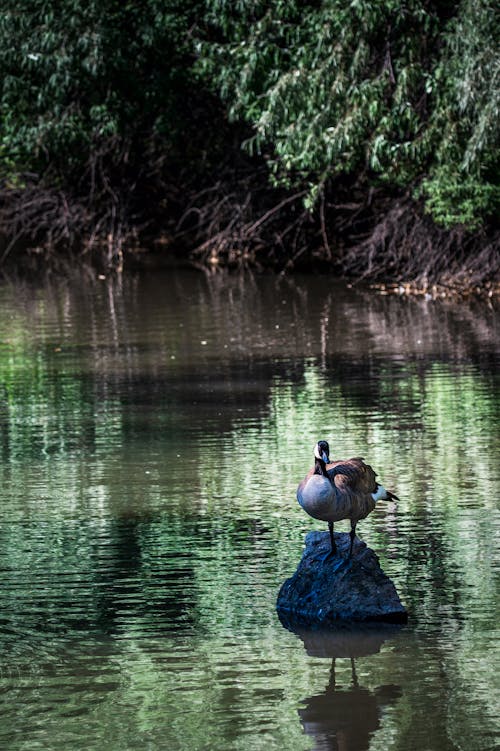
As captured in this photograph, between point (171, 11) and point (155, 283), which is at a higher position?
point (171, 11)

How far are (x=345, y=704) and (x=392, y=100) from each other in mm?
15039

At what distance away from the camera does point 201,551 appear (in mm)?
8828

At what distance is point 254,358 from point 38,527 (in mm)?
6793

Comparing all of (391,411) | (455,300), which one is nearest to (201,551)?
(391,411)

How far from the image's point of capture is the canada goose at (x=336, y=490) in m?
7.11

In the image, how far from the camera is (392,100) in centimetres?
2070

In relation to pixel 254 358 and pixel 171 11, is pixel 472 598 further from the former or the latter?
pixel 171 11

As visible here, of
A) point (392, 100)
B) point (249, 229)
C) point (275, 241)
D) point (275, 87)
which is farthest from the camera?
point (275, 241)

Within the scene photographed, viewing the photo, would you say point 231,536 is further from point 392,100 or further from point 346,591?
point 392,100

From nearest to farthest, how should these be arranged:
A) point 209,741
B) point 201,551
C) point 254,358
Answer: point 209,741
point 201,551
point 254,358

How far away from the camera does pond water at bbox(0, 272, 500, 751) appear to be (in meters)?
6.55

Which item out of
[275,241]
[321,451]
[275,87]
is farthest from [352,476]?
[275,241]

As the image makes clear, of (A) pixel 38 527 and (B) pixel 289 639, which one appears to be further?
(A) pixel 38 527

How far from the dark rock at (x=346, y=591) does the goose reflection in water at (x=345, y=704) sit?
13 centimetres
